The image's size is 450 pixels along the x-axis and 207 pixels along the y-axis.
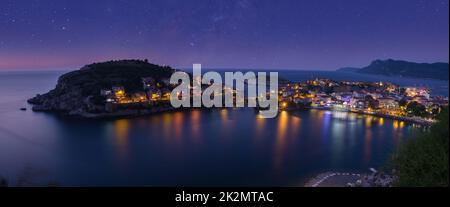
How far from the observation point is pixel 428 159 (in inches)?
119

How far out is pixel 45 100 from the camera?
2036cm

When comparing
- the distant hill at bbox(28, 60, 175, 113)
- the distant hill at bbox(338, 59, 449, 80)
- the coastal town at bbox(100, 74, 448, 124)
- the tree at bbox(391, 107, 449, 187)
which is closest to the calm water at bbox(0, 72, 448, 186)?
the distant hill at bbox(28, 60, 175, 113)

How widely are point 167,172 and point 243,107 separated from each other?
13801 mm

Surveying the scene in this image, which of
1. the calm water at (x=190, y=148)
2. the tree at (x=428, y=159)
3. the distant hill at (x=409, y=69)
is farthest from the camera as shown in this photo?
the distant hill at (x=409, y=69)

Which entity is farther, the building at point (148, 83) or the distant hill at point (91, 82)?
the building at point (148, 83)

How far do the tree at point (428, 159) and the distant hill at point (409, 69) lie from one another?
44039 mm

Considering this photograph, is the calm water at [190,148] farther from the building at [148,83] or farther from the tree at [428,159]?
the building at [148,83]

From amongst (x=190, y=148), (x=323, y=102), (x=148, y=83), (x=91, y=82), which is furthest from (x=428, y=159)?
(x=148, y=83)

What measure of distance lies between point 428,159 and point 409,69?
57649 millimetres

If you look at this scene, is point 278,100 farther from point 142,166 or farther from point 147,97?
point 142,166

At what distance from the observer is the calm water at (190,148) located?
9.24 metres

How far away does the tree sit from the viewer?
2.88 m

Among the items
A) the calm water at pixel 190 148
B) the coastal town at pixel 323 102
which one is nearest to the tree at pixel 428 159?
the calm water at pixel 190 148
